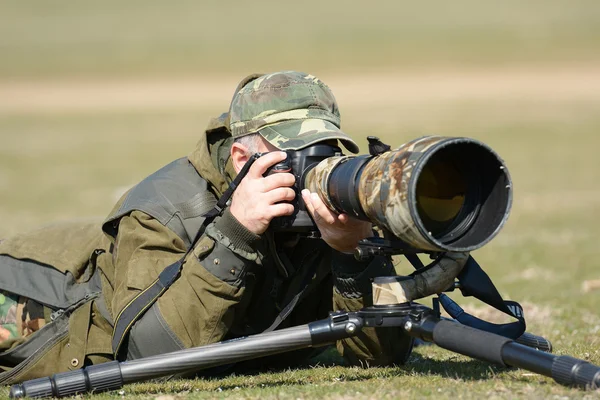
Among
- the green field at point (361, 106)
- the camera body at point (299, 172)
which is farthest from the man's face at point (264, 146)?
the green field at point (361, 106)

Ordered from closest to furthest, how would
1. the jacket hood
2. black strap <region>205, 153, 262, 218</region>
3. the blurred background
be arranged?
black strap <region>205, 153, 262, 218</region>
the jacket hood
the blurred background

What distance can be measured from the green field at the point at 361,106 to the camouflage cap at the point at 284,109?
120 cm

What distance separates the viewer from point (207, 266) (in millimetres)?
4066

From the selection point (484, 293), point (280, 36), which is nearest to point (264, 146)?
point (484, 293)

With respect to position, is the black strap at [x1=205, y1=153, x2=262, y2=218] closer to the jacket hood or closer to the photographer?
the photographer

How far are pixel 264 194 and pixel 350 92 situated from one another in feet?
138

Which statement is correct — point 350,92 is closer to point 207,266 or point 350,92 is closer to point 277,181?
point 207,266

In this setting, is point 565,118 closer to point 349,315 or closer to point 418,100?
point 418,100

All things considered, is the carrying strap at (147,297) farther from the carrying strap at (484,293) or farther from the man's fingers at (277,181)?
the carrying strap at (484,293)

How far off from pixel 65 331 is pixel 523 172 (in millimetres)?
17479

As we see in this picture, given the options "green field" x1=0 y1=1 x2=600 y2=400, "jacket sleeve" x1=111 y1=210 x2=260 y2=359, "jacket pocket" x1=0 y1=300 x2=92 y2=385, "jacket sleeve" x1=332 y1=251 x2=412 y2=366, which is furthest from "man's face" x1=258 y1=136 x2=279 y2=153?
"jacket pocket" x1=0 y1=300 x2=92 y2=385

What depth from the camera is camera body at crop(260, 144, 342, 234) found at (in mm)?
3887

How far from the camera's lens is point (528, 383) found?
394cm

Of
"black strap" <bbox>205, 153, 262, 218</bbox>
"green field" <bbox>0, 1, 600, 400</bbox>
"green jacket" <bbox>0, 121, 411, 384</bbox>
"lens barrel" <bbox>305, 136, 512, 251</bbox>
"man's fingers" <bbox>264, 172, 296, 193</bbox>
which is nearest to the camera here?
"lens barrel" <bbox>305, 136, 512, 251</bbox>
